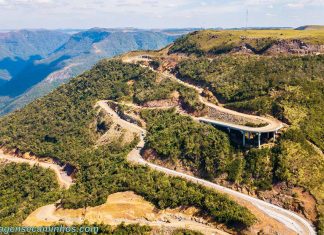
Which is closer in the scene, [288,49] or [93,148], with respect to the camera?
[93,148]

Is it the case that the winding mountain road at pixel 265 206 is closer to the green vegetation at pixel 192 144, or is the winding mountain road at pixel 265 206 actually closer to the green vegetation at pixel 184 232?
the green vegetation at pixel 192 144

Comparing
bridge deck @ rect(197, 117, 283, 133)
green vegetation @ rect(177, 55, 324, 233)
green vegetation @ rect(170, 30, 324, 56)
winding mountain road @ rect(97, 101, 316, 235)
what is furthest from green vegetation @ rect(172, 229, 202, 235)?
green vegetation @ rect(170, 30, 324, 56)

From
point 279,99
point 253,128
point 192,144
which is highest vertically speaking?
point 279,99

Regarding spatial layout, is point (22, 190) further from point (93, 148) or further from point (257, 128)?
point (257, 128)

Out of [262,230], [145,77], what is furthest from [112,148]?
[262,230]

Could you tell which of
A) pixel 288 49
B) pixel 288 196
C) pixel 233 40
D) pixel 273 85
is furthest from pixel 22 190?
pixel 288 49

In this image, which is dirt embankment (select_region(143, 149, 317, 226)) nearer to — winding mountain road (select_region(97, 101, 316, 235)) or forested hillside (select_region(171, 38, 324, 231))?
winding mountain road (select_region(97, 101, 316, 235))

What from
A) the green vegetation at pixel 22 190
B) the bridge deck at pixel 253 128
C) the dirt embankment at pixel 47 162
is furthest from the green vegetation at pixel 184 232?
the dirt embankment at pixel 47 162
